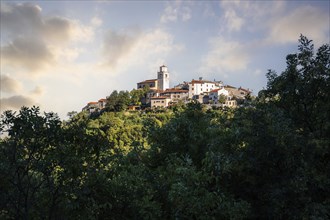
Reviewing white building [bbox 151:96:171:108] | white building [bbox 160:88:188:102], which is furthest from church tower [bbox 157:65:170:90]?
white building [bbox 151:96:171:108]

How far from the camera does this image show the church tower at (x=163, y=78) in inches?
6786

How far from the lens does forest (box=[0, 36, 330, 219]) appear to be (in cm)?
1467

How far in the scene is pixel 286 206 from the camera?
16.5m

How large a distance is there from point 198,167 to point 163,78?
153m

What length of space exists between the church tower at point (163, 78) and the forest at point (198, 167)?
149522 millimetres

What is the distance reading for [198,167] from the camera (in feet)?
72.8

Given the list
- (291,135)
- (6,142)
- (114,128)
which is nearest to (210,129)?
(291,135)

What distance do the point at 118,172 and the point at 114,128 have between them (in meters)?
90.6

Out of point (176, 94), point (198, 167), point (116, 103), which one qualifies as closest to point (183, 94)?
point (176, 94)

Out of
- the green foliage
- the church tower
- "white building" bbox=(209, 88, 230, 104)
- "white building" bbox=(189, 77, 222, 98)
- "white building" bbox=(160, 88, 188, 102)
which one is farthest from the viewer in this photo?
the church tower

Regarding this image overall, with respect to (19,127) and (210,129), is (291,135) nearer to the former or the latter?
(210,129)

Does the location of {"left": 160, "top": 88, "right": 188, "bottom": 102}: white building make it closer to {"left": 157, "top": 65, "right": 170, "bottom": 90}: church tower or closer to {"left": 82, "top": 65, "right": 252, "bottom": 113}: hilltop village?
{"left": 82, "top": 65, "right": 252, "bottom": 113}: hilltop village

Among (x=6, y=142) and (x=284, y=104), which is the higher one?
(x=284, y=104)

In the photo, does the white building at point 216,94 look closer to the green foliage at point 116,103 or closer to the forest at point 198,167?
the green foliage at point 116,103
